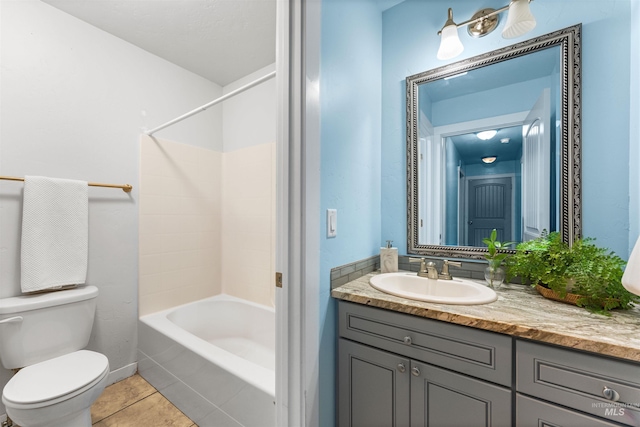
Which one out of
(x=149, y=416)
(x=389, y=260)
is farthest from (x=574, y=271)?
(x=149, y=416)

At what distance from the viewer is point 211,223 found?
2.47m

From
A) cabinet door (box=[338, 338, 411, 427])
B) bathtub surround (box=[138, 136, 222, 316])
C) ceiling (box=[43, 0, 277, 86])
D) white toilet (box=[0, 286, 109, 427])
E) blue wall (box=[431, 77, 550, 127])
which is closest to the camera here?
cabinet door (box=[338, 338, 411, 427])

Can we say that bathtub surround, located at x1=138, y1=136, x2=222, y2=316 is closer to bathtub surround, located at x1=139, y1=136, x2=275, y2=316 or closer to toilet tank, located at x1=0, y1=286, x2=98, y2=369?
bathtub surround, located at x1=139, y1=136, x2=275, y2=316

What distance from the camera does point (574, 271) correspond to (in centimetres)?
100

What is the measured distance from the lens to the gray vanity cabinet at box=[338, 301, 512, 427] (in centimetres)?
87

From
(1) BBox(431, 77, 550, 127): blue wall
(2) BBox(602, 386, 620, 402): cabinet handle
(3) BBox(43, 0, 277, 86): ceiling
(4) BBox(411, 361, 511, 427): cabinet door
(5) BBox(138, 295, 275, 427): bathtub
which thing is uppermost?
(3) BBox(43, 0, 277, 86): ceiling

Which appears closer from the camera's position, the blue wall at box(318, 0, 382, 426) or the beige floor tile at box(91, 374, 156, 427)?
the blue wall at box(318, 0, 382, 426)

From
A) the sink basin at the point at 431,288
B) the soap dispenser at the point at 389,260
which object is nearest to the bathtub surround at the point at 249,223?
the soap dispenser at the point at 389,260

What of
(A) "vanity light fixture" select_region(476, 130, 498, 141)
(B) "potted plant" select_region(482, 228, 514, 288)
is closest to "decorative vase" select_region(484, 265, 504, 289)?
(B) "potted plant" select_region(482, 228, 514, 288)

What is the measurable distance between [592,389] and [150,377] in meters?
2.31

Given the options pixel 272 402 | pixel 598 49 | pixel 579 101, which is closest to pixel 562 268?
pixel 579 101

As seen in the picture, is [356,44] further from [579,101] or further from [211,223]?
[211,223]

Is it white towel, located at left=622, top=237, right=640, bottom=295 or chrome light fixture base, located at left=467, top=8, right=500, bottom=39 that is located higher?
chrome light fixture base, located at left=467, top=8, right=500, bottom=39

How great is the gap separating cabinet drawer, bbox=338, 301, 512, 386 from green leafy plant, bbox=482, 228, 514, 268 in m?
0.46
